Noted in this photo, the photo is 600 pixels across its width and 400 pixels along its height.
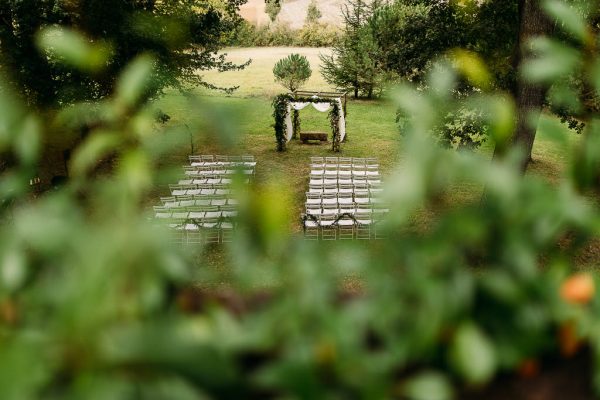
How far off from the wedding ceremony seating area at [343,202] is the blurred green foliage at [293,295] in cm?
732

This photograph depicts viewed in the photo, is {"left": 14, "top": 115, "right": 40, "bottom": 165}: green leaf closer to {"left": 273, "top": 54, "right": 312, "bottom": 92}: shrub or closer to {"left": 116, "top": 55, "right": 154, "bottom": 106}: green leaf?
{"left": 116, "top": 55, "right": 154, "bottom": 106}: green leaf

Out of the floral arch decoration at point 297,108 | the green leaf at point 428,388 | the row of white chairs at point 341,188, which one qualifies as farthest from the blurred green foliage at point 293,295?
the floral arch decoration at point 297,108

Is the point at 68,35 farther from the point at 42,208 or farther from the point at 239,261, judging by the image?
the point at 239,261

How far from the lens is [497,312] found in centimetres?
86

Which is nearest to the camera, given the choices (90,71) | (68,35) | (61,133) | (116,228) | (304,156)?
(116,228)

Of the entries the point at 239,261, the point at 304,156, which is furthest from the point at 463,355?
the point at 304,156

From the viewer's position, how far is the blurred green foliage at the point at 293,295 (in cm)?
70

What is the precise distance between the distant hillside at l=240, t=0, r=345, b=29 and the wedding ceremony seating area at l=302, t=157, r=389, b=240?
117 ft

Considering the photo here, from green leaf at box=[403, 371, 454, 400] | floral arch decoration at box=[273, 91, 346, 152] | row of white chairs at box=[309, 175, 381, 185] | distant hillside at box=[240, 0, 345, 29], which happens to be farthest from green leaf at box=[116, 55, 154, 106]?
distant hillside at box=[240, 0, 345, 29]

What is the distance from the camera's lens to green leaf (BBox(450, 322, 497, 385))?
0.78 m

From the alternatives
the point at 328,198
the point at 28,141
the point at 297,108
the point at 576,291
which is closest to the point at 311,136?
the point at 297,108

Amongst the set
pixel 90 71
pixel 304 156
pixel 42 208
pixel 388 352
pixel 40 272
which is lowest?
pixel 304 156

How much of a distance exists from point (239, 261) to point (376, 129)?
68.0ft

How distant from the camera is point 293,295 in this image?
2.77ft
